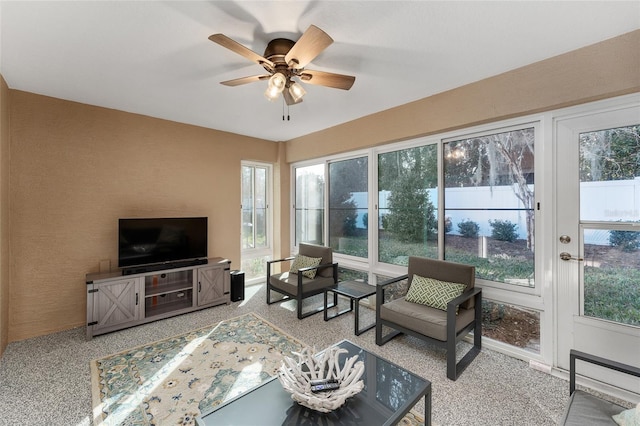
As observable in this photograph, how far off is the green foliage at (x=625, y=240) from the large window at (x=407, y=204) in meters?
1.44

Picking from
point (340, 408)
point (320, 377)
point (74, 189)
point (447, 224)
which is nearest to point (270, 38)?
point (320, 377)

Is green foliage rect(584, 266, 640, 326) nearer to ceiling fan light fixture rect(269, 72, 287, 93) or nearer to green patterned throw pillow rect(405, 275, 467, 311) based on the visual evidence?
green patterned throw pillow rect(405, 275, 467, 311)

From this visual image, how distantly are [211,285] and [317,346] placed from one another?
1.86m

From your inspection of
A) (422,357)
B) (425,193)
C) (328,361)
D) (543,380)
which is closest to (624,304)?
(543,380)

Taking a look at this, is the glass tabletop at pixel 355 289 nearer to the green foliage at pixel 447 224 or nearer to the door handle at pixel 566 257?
the green foliage at pixel 447 224

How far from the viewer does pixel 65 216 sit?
3.15 metres

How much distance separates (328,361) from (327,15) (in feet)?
7.31

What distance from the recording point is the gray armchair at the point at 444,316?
89.9 inches

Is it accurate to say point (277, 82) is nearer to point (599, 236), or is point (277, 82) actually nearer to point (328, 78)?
point (328, 78)

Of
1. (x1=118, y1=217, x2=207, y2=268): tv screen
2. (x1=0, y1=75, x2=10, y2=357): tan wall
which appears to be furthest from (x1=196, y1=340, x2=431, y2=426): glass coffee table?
(x1=0, y1=75, x2=10, y2=357): tan wall

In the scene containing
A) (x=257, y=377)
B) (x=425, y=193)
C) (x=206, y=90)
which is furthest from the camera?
(x=425, y=193)

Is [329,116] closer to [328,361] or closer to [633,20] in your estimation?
[633,20]

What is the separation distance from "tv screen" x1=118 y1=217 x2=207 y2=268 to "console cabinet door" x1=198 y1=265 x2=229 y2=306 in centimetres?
27

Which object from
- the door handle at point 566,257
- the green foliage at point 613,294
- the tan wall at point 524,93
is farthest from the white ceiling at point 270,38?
the green foliage at point 613,294
